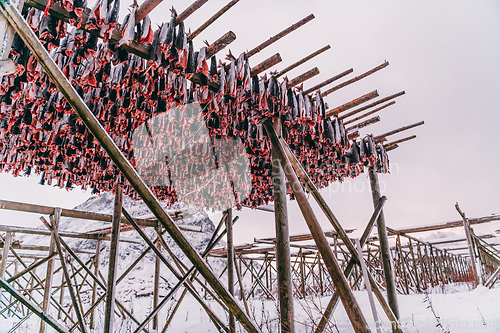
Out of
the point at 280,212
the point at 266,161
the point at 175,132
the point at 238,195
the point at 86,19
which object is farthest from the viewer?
the point at 238,195

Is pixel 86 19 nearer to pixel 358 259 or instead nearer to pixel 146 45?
pixel 146 45

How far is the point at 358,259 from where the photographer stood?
3.63 meters

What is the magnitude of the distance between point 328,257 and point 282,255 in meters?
0.50

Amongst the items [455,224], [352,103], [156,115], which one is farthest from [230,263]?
[455,224]

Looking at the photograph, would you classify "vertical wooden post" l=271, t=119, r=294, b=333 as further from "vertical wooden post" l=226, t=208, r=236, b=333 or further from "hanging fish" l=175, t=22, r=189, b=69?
"vertical wooden post" l=226, t=208, r=236, b=333

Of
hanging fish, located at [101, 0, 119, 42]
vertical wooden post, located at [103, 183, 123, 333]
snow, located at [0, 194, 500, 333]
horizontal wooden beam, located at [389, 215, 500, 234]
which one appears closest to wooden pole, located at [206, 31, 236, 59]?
hanging fish, located at [101, 0, 119, 42]

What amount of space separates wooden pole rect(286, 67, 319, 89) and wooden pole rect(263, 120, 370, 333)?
0.77 meters

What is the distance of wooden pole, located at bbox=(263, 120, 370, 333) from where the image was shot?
109 inches

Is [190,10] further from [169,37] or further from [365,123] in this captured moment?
[365,123]

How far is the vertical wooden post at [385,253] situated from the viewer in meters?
4.77

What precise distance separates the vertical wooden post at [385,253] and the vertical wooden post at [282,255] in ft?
8.20

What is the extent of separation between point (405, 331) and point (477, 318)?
73.7 inches

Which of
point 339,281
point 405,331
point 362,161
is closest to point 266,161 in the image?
point 362,161

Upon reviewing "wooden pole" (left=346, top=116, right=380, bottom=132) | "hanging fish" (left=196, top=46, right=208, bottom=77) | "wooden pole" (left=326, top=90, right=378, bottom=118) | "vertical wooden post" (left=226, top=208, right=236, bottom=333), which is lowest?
"vertical wooden post" (left=226, top=208, right=236, bottom=333)
